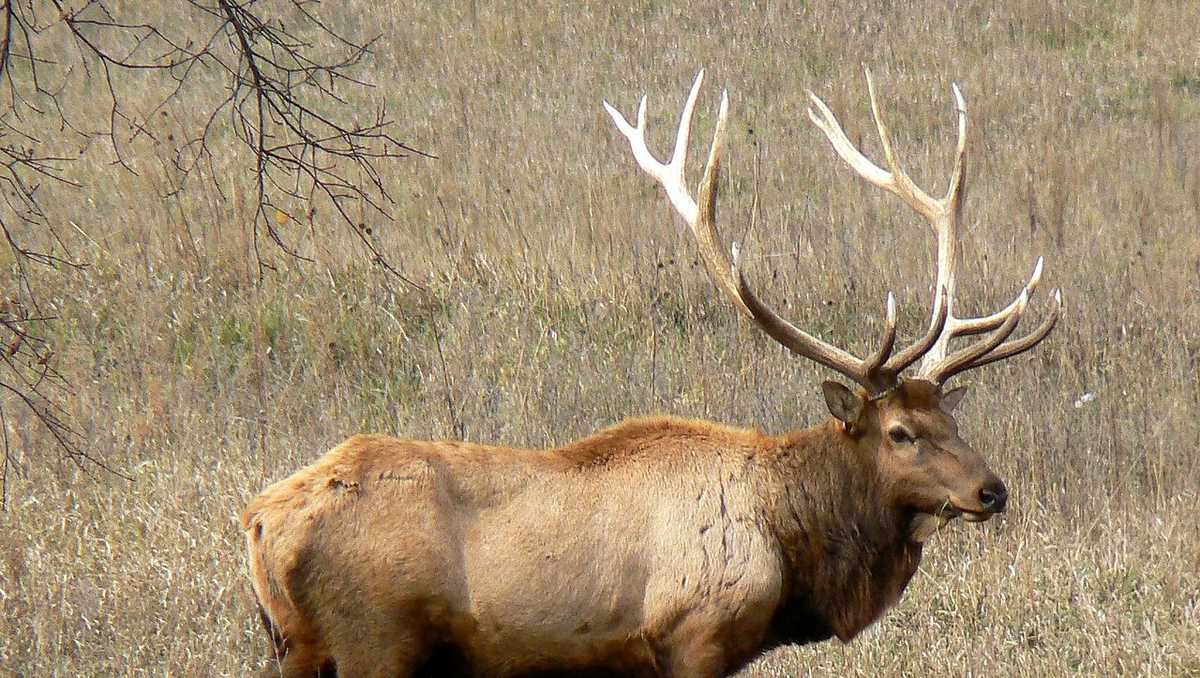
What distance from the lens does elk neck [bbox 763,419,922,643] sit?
493cm

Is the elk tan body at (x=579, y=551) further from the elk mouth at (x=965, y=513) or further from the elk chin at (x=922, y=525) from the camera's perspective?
the elk mouth at (x=965, y=513)

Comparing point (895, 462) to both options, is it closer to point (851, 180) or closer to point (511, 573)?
point (511, 573)

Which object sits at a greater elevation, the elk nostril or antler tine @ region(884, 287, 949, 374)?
antler tine @ region(884, 287, 949, 374)

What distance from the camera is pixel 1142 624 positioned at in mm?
5902

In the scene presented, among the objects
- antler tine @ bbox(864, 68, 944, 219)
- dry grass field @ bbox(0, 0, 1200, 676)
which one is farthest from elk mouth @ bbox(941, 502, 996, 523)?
antler tine @ bbox(864, 68, 944, 219)

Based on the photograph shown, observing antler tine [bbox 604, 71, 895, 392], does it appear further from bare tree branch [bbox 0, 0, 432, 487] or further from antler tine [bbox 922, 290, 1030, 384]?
bare tree branch [bbox 0, 0, 432, 487]

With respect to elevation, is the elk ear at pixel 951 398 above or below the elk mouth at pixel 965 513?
above

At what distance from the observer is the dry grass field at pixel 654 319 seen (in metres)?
6.00

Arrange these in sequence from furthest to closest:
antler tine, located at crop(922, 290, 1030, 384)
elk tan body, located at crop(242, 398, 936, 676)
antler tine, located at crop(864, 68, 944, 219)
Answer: antler tine, located at crop(864, 68, 944, 219) → antler tine, located at crop(922, 290, 1030, 384) → elk tan body, located at crop(242, 398, 936, 676)

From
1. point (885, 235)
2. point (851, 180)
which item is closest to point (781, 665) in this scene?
point (885, 235)

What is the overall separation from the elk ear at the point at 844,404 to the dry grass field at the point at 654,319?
116cm

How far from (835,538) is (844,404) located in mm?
464

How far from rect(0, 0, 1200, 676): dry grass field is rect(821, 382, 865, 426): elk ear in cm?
116

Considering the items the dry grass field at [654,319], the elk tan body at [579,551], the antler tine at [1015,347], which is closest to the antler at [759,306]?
the antler tine at [1015,347]
